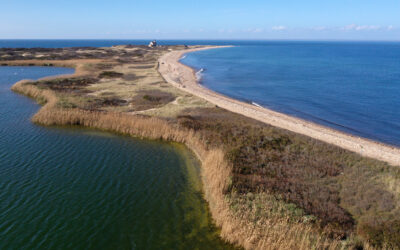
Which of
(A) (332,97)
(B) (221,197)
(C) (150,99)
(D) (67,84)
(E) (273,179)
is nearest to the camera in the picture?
(B) (221,197)

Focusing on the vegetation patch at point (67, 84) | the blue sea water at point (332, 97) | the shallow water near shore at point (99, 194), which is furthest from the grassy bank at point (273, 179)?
the blue sea water at point (332, 97)

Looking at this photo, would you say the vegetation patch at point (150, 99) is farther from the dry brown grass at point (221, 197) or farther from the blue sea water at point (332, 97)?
the blue sea water at point (332, 97)

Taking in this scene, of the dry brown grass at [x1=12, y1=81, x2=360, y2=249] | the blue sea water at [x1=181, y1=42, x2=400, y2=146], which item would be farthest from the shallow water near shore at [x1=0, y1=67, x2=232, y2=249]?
the blue sea water at [x1=181, y1=42, x2=400, y2=146]

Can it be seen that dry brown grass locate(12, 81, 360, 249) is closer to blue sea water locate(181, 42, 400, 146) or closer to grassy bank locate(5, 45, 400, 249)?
grassy bank locate(5, 45, 400, 249)

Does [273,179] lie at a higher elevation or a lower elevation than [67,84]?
lower

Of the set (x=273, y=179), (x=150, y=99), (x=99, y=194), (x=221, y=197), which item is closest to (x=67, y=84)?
(x=150, y=99)

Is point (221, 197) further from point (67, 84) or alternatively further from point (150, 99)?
point (67, 84)
